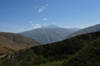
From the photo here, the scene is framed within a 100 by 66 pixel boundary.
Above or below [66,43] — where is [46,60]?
below

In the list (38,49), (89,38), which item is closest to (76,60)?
(89,38)

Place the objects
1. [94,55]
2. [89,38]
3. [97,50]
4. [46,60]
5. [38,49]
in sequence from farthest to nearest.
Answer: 1. [38,49]
2. [89,38]
3. [46,60]
4. [97,50]
5. [94,55]

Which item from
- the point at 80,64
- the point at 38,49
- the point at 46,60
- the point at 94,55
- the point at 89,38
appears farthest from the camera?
the point at 38,49

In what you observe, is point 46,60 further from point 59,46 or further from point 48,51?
point 59,46

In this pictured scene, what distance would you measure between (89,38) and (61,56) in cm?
1517

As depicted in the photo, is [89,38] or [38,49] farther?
[38,49]

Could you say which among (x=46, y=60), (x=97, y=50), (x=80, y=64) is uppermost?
(x=97, y=50)

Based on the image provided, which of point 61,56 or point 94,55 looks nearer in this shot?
point 94,55

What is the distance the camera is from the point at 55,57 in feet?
115

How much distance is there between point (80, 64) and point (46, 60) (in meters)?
16.9

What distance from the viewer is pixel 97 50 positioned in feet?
76.1

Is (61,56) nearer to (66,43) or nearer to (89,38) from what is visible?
(66,43)

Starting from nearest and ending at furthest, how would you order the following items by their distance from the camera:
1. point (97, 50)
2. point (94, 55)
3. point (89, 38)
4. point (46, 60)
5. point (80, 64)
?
point (80, 64) → point (94, 55) → point (97, 50) → point (46, 60) → point (89, 38)

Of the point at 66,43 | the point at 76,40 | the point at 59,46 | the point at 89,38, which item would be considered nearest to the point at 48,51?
the point at 59,46
